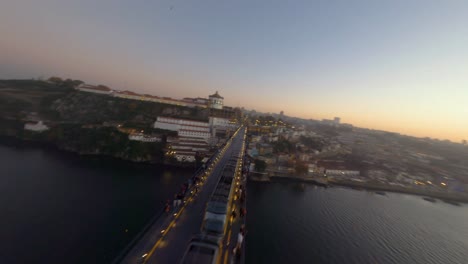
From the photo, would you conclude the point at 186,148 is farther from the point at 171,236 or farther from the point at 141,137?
the point at 171,236

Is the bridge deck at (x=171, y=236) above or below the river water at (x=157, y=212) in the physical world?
above

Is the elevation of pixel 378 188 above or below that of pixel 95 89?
below

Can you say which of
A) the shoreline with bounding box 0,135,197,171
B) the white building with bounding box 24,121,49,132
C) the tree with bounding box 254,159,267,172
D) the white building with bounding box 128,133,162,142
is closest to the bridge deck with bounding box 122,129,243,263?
the tree with bounding box 254,159,267,172

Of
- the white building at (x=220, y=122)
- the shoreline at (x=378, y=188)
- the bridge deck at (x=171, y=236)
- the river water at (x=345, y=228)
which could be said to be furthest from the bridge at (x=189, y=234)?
the white building at (x=220, y=122)

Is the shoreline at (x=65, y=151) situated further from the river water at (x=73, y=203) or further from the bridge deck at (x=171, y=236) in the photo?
the bridge deck at (x=171, y=236)

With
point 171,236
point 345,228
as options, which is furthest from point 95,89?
point 345,228

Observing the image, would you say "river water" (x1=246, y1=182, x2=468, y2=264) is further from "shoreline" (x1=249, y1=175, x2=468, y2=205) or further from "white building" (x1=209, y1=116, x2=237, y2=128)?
"white building" (x1=209, y1=116, x2=237, y2=128)
